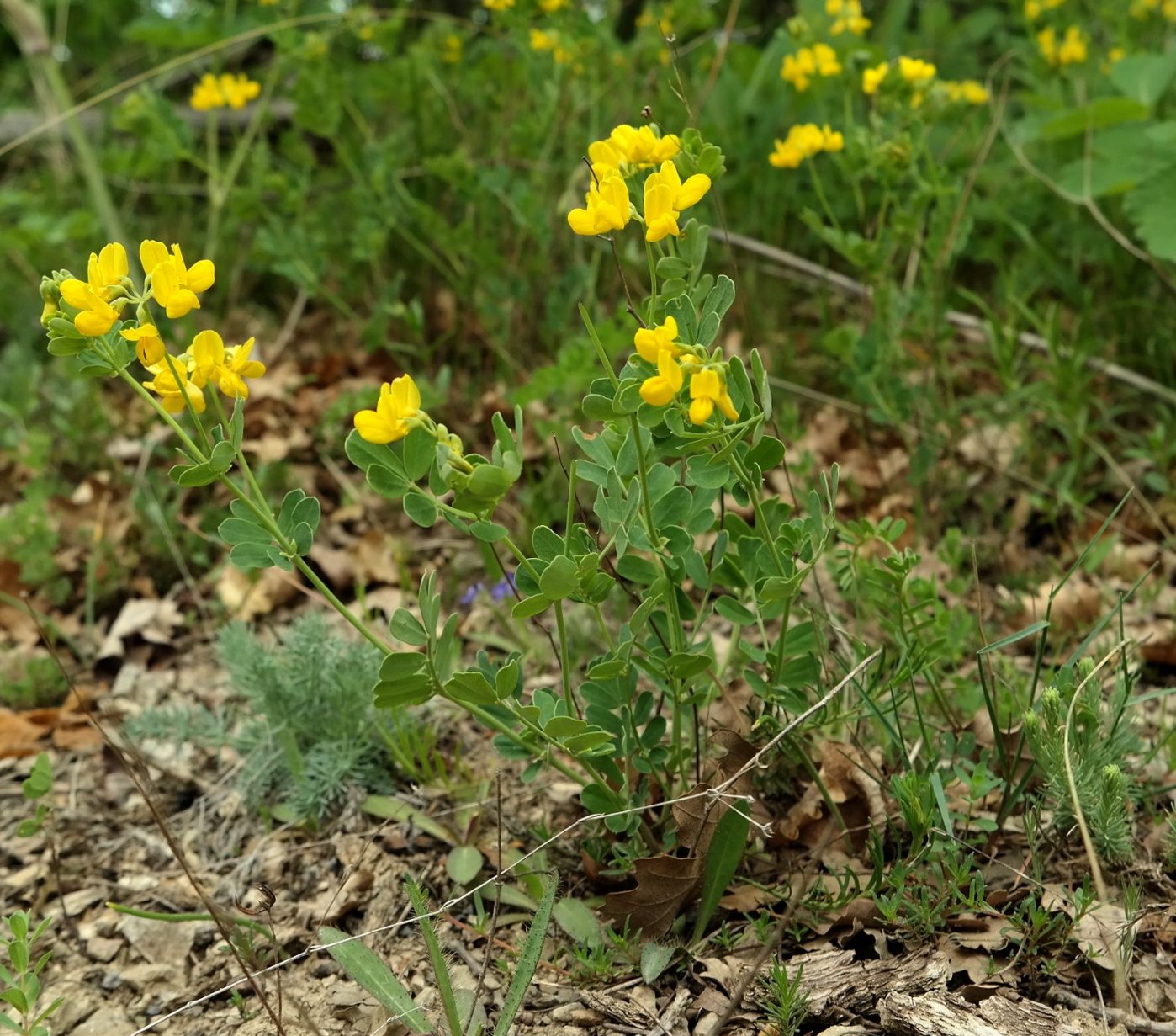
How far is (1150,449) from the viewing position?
2.47 metres

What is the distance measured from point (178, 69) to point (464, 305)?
94.3 inches

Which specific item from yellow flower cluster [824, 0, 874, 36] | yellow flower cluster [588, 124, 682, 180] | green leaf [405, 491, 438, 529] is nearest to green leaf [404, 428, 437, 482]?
green leaf [405, 491, 438, 529]

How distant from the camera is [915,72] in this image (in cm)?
227

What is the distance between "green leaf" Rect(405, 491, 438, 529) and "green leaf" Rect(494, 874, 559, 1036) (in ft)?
1.56

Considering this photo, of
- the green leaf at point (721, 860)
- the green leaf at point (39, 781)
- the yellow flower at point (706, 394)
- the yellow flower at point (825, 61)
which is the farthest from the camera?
the yellow flower at point (825, 61)

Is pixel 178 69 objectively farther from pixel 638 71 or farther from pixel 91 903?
pixel 91 903

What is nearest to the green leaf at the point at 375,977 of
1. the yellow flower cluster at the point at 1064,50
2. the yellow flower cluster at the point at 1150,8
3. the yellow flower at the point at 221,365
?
the yellow flower at the point at 221,365

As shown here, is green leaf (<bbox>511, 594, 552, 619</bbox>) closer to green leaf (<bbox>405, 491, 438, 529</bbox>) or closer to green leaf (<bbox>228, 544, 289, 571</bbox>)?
green leaf (<bbox>405, 491, 438, 529</bbox>)

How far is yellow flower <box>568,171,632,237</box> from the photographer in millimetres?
1211

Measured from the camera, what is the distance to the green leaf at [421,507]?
121 cm

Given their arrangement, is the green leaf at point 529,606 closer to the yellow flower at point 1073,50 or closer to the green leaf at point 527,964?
the green leaf at point 527,964

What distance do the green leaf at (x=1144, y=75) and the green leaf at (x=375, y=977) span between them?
2798mm

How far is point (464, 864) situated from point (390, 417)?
2.81 feet

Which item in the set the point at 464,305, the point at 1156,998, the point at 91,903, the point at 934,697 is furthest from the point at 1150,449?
the point at 91,903
